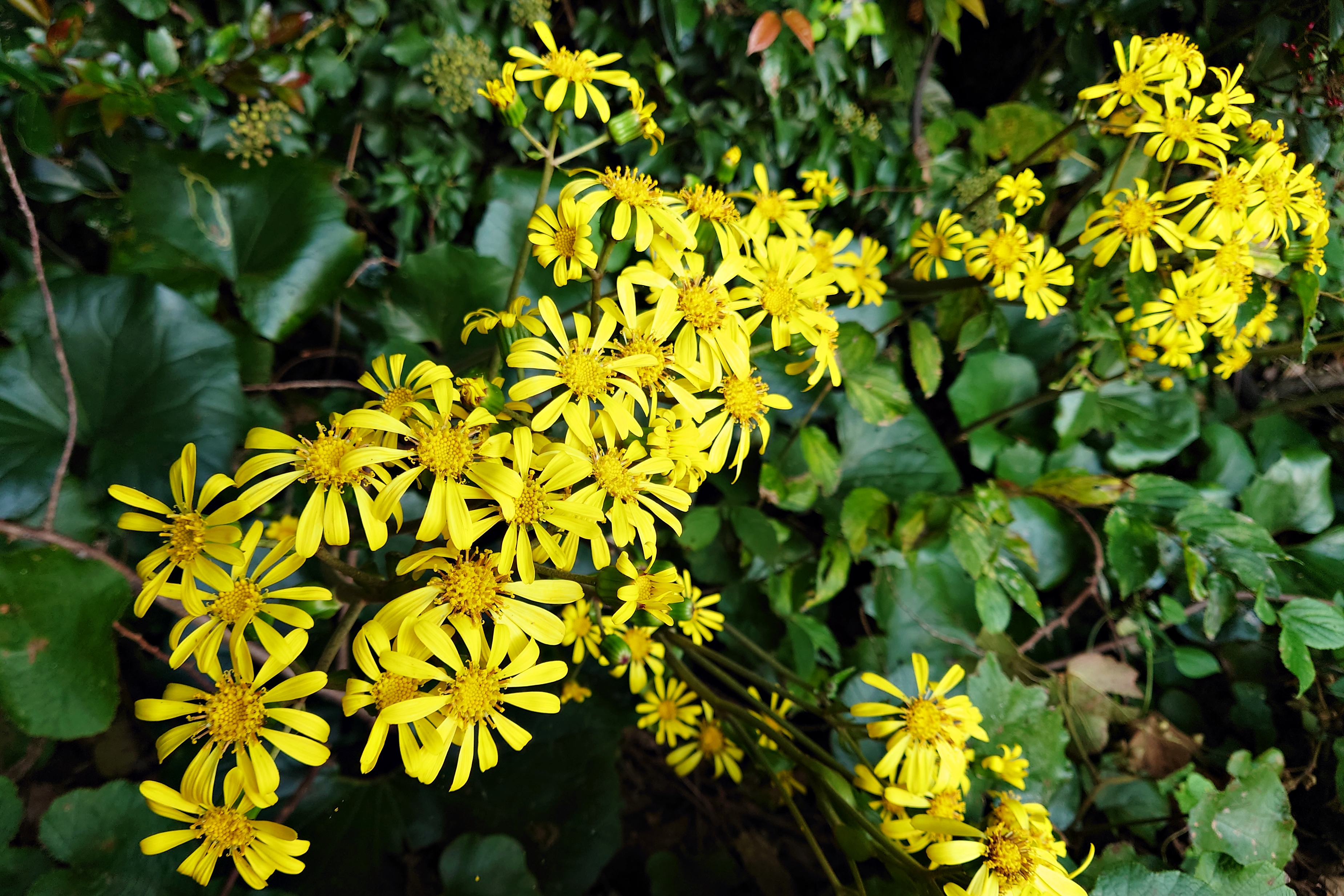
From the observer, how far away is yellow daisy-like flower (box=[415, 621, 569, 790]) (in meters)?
0.67

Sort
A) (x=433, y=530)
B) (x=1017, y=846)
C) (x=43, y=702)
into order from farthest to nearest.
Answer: (x=43, y=702)
(x=1017, y=846)
(x=433, y=530)

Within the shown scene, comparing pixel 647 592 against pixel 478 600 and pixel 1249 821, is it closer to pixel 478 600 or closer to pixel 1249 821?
pixel 478 600

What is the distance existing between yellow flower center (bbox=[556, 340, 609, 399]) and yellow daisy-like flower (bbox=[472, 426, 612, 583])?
78mm

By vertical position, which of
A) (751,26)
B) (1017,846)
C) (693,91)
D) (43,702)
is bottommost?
(43,702)

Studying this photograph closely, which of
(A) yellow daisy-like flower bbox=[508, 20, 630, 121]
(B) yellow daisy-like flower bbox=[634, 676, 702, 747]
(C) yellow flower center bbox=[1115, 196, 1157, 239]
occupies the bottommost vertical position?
(B) yellow daisy-like flower bbox=[634, 676, 702, 747]

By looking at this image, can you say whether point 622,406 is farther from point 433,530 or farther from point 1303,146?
point 1303,146

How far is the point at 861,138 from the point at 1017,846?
5.08 feet

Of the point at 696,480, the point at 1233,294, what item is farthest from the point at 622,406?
the point at 1233,294

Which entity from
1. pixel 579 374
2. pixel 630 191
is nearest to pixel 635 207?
pixel 630 191

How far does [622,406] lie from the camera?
2.47ft

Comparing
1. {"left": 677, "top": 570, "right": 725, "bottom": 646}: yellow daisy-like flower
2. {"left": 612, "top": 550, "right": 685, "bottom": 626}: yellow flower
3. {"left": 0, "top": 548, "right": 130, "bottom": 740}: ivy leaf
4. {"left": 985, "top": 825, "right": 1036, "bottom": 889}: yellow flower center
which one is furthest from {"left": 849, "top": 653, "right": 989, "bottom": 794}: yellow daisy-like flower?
{"left": 0, "top": 548, "right": 130, "bottom": 740}: ivy leaf

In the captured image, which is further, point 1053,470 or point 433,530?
point 1053,470

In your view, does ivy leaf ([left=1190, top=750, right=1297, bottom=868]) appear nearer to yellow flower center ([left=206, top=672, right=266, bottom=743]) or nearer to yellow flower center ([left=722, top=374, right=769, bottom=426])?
yellow flower center ([left=722, top=374, right=769, bottom=426])

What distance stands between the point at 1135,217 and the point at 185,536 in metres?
1.36
